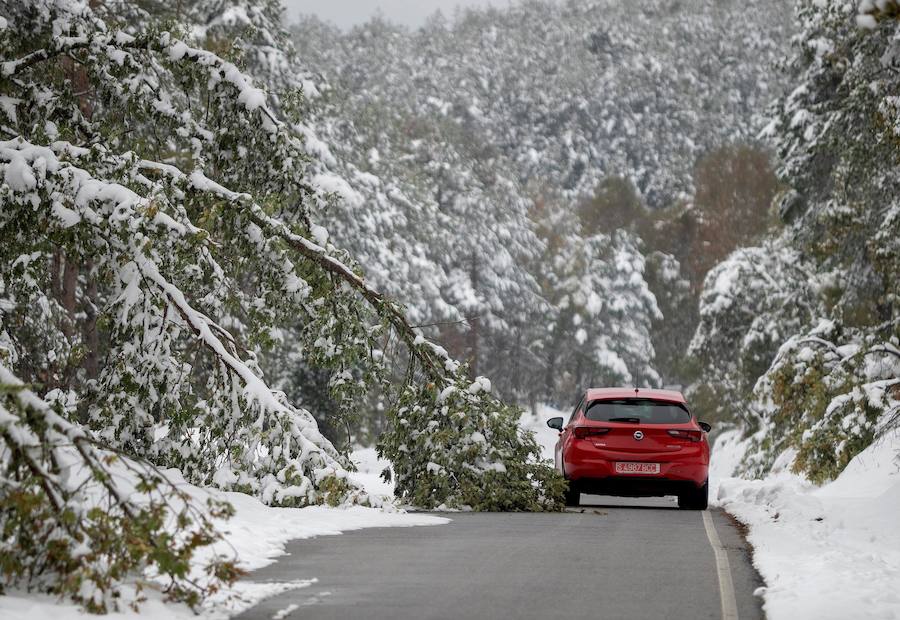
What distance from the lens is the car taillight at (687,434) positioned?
1788cm

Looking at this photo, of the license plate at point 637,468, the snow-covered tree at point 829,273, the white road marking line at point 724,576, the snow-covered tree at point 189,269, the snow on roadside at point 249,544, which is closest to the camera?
the snow on roadside at point 249,544

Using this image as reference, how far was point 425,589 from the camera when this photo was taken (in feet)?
29.6

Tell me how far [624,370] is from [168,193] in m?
57.9

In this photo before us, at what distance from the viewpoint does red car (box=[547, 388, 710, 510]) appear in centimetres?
1770

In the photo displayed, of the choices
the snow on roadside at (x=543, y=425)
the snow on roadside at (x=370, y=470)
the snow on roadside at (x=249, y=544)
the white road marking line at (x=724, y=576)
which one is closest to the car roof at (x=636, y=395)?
the white road marking line at (x=724, y=576)

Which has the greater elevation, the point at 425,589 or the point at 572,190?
the point at 572,190

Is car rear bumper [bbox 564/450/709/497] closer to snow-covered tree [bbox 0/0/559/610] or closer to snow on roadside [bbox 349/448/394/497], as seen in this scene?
snow-covered tree [bbox 0/0/559/610]

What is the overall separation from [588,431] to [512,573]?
7.98 m

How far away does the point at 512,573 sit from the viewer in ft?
32.9

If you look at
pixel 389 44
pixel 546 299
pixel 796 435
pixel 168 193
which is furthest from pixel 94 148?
pixel 389 44

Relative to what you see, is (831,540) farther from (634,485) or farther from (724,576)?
(634,485)

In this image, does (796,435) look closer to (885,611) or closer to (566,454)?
(566,454)

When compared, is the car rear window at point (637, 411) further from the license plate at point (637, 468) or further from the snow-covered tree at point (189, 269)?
the snow-covered tree at point (189, 269)

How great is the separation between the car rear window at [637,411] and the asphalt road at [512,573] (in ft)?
11.5
